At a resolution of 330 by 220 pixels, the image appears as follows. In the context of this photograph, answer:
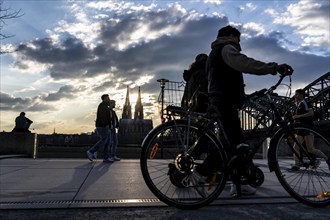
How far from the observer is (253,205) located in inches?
140

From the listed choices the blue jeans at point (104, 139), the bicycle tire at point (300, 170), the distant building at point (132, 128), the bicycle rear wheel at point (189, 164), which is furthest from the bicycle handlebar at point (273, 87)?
the distant building at point (132, 128)

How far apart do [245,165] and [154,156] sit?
0.85m

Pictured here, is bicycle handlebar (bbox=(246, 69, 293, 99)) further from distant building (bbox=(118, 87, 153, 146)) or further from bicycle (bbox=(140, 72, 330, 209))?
distant building (bbox=(118, 87, 153, 146))

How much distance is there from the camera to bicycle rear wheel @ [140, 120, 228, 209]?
11.1ft

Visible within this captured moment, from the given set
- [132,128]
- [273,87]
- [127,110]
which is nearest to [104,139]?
[273,87]

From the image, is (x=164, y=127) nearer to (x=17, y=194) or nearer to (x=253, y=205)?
(x=253, y=205)

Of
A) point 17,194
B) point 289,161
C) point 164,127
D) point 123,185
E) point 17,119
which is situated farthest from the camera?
point 17,119

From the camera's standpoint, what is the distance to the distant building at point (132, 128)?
54094 millimetres

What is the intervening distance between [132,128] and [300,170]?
7989cm

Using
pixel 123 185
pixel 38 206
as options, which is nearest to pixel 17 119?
pixel 123 185

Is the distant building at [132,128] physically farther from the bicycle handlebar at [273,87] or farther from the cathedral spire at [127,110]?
the bicycle handlebar at [273,87]

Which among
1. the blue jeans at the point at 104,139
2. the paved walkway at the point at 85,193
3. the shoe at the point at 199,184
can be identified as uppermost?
the blue jeans at the point at 104,139

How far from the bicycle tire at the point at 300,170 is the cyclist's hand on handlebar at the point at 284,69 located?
1.79ft

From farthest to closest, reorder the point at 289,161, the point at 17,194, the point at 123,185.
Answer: the point at 123,185 < the point at 17,194 < the point at 289,161
